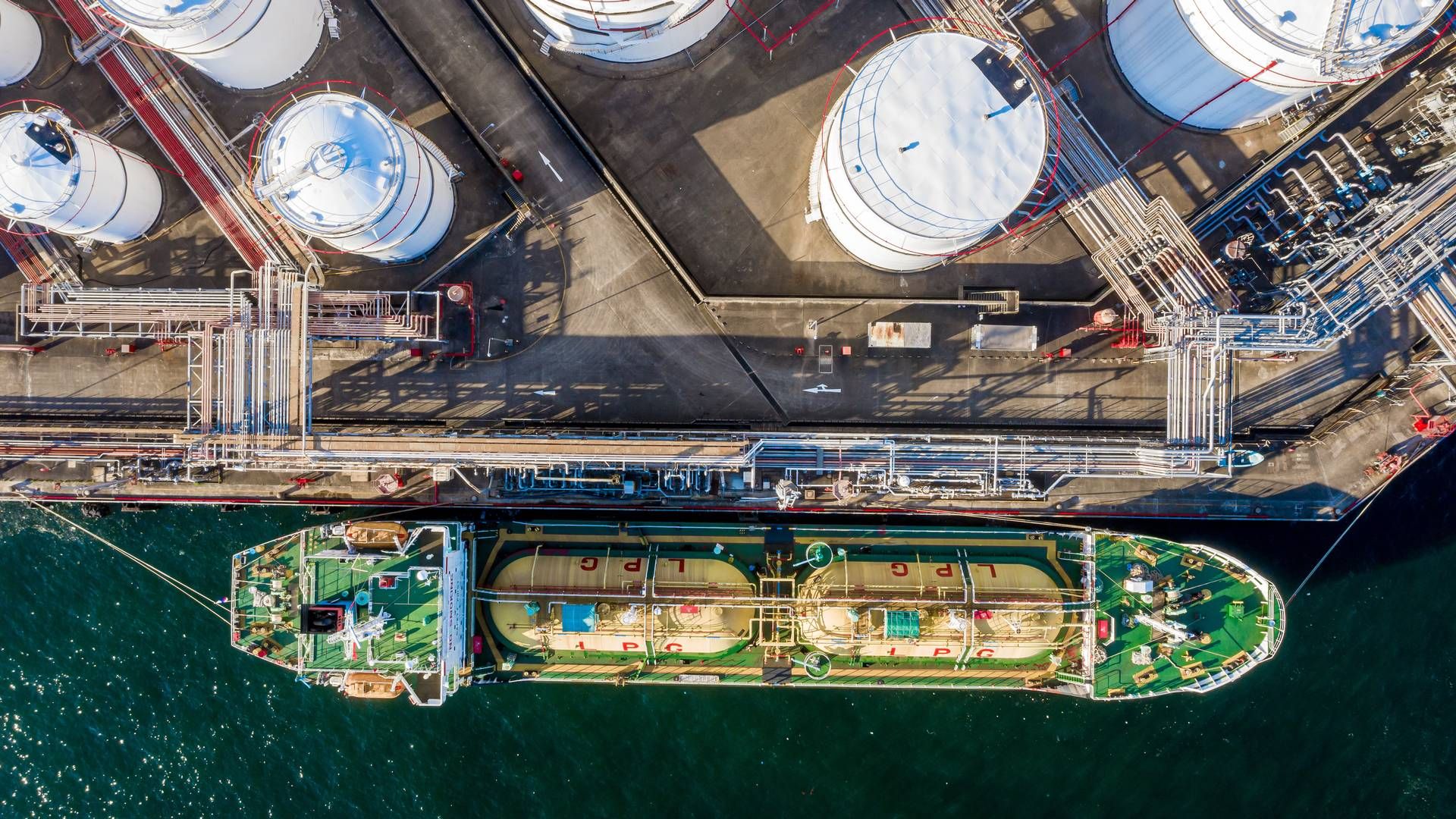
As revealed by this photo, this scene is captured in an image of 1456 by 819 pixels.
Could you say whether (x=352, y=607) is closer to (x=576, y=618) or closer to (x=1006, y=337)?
(x=576, y=618)

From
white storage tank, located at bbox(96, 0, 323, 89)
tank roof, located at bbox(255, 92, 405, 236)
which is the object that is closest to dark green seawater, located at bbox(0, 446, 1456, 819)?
tank roof, located at bbox(255, 92, 405, 236)

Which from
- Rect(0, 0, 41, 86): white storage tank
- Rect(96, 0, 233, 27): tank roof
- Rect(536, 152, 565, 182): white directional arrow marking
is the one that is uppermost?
Rect(0, 0, 41, 86): white storage tank

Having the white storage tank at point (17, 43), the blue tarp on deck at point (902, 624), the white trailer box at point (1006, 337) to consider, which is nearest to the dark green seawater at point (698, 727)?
the blue tarp on deck at point (902, 624)

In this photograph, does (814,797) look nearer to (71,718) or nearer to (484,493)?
(484,493)

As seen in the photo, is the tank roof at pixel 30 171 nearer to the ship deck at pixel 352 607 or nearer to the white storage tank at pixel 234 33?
the white storage tank at pixel 234 33

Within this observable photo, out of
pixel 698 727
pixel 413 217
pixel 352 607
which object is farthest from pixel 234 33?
pixel 698 727

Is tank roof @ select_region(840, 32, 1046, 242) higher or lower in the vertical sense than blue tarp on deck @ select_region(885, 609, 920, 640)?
higher

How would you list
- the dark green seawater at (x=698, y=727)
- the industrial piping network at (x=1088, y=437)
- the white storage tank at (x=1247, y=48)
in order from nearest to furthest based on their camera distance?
1. the white storage tank at (x=1247, y=48)
2. the industrial piping network at (x=1088, y=437)
3. the dark green seawater at (x=698, y=727)

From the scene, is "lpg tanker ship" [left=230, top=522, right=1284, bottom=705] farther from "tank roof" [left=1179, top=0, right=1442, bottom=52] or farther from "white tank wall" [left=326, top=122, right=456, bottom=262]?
"tank roof" [left=1179, top=0, right=1442, bottom=52]
